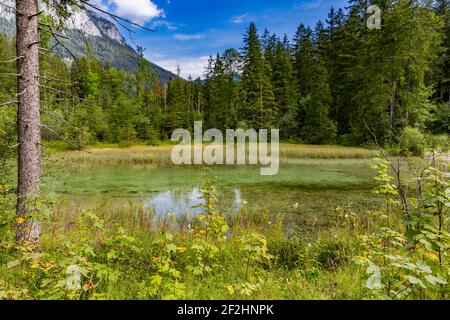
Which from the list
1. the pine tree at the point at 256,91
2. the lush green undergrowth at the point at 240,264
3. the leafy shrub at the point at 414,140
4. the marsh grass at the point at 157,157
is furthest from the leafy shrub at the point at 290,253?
the pine tree at the point at 256,91

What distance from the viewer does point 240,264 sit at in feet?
13.5

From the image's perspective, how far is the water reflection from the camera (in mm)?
8836

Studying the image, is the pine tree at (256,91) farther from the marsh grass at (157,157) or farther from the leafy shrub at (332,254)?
the leafy shrub at (332,254)

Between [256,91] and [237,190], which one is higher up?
[256,91]

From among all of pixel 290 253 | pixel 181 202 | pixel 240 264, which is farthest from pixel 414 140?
pixel 240 264

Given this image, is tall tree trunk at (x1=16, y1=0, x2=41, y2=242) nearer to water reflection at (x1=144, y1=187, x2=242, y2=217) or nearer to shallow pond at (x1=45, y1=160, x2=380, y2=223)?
shallow pond at (x1=45, y1=160, x2=380, y2=223)

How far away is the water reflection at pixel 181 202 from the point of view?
884cm

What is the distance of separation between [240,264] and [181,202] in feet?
20.8

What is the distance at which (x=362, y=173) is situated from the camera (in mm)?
16766

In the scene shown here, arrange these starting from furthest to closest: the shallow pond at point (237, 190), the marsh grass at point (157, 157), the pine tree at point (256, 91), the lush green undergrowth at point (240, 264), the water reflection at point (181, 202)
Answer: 1. the pine tree at point (256, 91)
2. the marsh grass at point (157, 157)
3. the shallow pond at point (237, 190)
4. the water reflection at point (181, 202)
5. the lush green undergrowth at point (240, 264)

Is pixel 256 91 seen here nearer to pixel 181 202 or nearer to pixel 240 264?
pixel 181 202

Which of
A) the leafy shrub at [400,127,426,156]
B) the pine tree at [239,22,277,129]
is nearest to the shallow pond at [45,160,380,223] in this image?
the leafy shrub at [400,127,426,156]

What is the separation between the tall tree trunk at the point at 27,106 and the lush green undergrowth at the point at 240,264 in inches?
14.1
